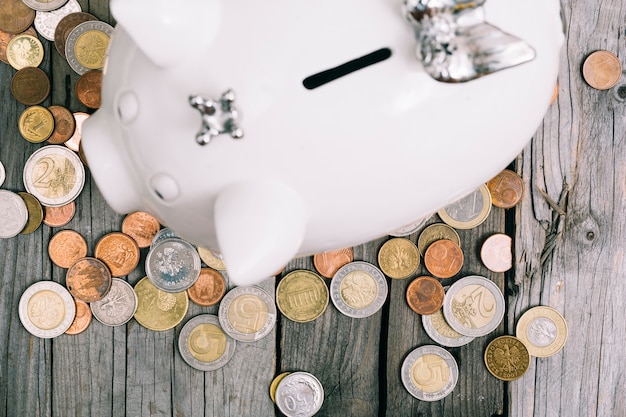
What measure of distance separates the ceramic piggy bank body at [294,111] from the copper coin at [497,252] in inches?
18.1

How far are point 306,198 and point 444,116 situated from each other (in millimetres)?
126

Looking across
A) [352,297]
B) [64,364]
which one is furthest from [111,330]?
[352,297]

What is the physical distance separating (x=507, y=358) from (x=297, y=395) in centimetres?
32

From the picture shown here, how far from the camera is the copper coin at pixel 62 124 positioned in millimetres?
954

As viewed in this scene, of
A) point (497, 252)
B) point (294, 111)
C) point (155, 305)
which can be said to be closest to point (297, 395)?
point (155, 305)

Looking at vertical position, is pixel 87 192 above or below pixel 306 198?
below

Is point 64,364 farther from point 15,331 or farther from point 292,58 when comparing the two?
point 292,58

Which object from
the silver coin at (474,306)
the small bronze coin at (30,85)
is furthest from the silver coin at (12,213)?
the silver coin at (474,306)

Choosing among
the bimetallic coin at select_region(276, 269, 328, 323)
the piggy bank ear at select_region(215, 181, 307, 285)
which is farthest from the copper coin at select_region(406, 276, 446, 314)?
the piggy bank ear at select_region(215, 181, 307, 285)

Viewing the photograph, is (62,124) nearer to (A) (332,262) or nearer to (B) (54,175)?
(B) (54,175)

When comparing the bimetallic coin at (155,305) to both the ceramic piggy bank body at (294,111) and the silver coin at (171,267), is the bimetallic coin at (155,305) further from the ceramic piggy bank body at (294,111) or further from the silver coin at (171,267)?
the ceramic piggy bank body at (294,111)

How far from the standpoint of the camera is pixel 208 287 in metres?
0.98

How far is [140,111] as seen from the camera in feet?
1.79

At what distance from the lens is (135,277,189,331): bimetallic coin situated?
970mm
